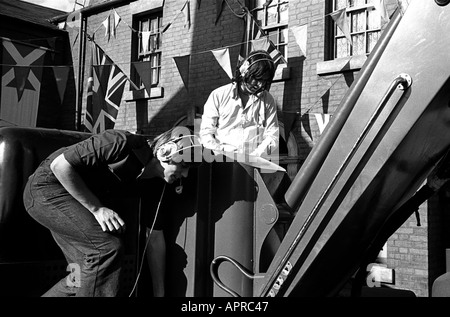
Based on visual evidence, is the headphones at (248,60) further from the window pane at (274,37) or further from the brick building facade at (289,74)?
the window pane at (274,37)

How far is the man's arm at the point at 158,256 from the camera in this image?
2.75 metres

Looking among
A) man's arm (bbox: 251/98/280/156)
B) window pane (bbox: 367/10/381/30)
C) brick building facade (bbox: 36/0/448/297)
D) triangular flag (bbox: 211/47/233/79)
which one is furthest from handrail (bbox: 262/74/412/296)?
triangular flag (bbox: 211/47/233/79)

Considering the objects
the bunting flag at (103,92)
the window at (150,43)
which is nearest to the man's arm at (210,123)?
the bunting flag at (103,92)

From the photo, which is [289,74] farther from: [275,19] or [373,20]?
[373,20]

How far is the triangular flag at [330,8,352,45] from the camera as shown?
7.17m

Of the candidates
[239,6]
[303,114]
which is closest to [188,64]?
[239,6]

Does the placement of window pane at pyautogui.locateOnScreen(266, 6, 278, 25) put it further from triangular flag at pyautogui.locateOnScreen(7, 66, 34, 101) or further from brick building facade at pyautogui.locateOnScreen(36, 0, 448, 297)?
triangular flag at pyautogui.locateOnScreen(7, 66, 34, 101)

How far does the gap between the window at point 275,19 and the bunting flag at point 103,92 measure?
301 cm

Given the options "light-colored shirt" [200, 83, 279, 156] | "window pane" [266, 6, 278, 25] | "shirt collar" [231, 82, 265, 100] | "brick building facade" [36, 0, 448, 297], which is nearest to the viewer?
"light-colored shirt" [200, 83, 279, 156]

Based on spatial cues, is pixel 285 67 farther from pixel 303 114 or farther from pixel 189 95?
pixel 189 95

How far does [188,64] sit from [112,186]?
6477mm

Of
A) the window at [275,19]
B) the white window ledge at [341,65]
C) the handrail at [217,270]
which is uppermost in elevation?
the window at [275,19]

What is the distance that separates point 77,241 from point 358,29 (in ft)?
20.1

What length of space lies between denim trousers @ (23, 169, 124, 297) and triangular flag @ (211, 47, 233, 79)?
5.79 meters
